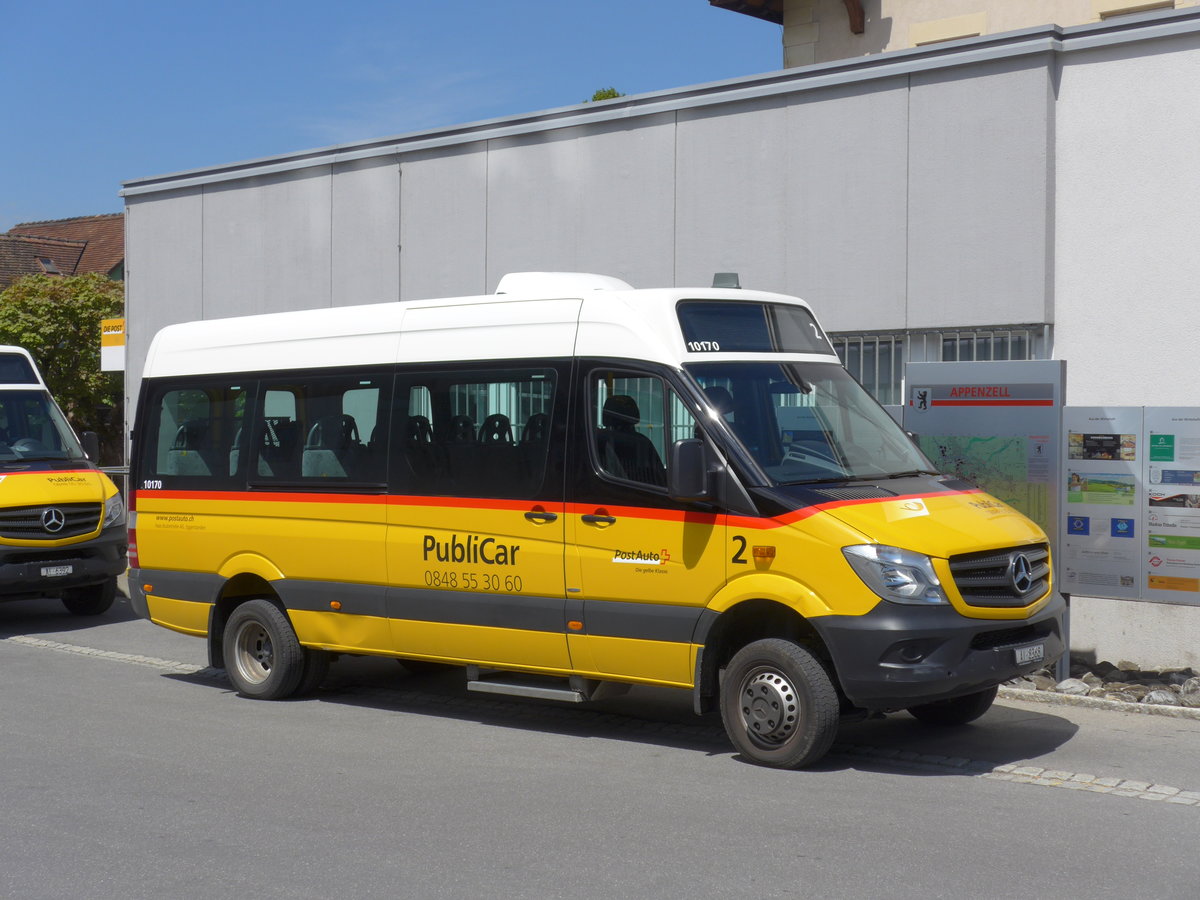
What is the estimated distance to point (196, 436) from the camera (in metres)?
10.5

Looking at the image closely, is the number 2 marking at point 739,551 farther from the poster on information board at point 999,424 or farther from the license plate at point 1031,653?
the poster on information board at point 999,424

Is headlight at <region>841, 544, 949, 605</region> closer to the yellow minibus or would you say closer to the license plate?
the yellow minibus

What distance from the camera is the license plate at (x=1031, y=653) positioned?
25.0 feet

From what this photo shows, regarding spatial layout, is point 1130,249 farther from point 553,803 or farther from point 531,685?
point 553,803

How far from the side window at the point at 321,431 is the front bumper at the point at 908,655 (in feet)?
11.4

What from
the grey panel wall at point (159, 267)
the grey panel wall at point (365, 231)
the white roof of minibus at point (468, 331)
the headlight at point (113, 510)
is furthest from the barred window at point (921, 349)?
the grey panel wall at point (159, 267)

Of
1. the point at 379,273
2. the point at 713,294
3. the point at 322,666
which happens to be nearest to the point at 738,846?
the point at 713,294

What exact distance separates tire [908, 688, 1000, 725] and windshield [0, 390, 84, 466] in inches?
366

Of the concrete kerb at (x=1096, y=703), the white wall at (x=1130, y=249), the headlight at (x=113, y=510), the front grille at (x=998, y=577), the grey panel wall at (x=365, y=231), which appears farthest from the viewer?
the grey panel wall at (x=365, y=231)

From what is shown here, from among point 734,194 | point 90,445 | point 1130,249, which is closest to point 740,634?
point 1130,249

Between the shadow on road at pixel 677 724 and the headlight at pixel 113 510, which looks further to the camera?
the headlight at pixel 113 510

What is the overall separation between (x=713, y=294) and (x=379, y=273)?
1018 cm

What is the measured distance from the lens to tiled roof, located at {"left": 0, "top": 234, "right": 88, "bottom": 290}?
5662 centimetres

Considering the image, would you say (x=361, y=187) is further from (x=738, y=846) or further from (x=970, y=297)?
(x=738, y=846)
